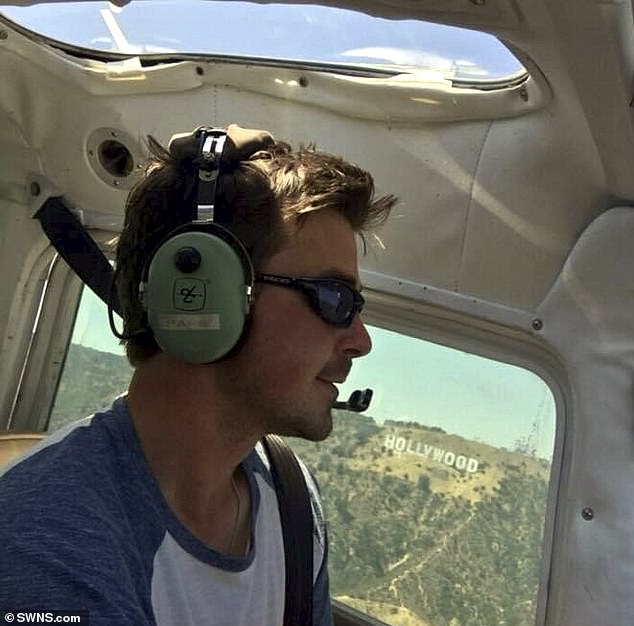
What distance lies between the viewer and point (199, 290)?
139cm

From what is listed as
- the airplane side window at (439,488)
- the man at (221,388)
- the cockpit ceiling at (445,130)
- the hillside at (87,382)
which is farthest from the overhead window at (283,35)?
the hillside at (87,382)

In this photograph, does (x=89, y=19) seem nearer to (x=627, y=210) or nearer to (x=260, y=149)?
(x=260, y=149)

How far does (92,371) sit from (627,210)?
6.02ft

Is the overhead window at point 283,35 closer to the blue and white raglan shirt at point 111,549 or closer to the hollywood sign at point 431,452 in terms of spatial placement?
the hollywood sign at point 431,452

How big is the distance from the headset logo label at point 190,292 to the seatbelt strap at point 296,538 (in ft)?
1.47

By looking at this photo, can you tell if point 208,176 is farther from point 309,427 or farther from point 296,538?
point 296,538

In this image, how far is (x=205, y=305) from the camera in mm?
1391

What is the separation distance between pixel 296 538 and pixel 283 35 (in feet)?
3.83

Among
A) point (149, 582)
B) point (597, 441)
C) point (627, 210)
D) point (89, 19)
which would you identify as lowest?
point (149, 582)

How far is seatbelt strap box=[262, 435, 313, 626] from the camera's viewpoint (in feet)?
5.26

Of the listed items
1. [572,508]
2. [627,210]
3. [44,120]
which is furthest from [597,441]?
[44,120]

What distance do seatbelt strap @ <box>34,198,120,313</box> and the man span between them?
1167 mm

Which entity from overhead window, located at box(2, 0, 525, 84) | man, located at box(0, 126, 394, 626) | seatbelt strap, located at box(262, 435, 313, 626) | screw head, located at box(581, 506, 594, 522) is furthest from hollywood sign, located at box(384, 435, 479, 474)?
overhead window, located at box(2, 0, 525, 84)

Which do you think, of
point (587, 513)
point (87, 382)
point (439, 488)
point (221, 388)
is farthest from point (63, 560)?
point (87, 382)
